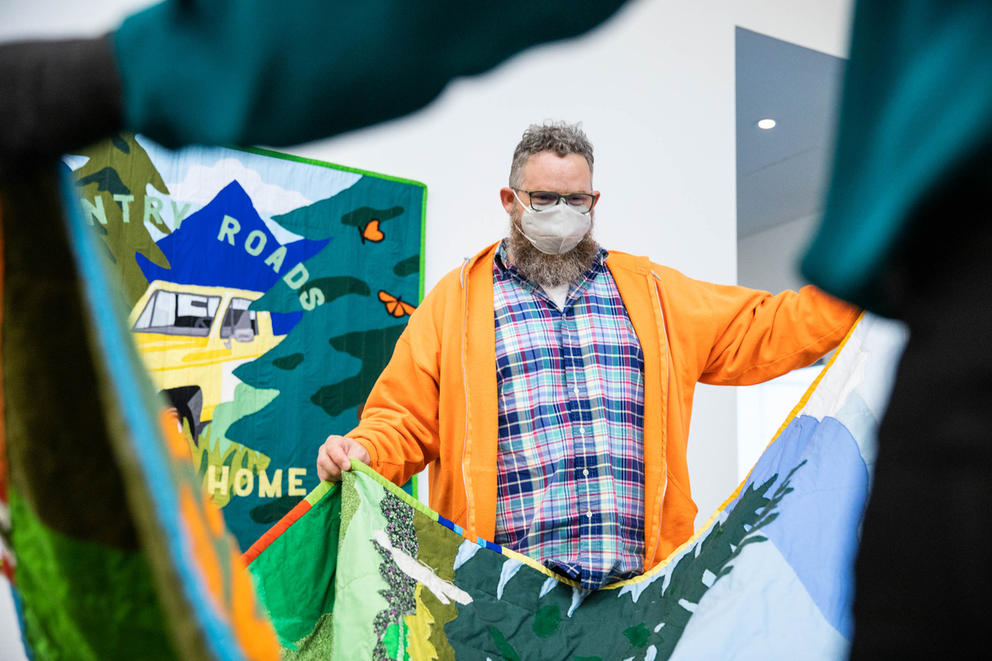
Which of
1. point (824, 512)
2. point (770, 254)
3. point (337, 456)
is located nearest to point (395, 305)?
point (337, 456)

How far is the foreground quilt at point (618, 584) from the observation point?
3.23 ft

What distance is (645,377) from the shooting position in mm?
1573

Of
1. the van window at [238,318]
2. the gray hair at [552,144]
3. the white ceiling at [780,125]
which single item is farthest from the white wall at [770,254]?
the van window at [238,318]

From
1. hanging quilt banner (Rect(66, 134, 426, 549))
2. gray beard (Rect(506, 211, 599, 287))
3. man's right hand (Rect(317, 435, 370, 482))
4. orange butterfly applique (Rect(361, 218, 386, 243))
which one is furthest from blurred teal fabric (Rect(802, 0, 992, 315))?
orange butterfly applique (Rect(361, 218, 386, 243))

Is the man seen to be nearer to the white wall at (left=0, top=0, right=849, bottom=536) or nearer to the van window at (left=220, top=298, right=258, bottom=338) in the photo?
the van window at (left=220, top=298, right=258, bottom=338)

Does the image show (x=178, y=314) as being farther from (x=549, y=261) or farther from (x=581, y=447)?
(x=581, y=447)

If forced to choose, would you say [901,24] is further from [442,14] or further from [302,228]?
[302,228]

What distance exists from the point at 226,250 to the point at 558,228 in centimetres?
92

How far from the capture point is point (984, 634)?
27 cm

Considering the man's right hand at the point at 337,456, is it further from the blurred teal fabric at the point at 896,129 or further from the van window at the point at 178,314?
the blurred teal fabric at the point at 896,129

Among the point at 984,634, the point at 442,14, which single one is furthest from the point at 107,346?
the point at 984,634

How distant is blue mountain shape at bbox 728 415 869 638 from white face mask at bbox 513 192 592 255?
0.71 meters

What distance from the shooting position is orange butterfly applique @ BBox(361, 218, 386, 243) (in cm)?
218

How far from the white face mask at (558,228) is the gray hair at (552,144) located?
0.13 meters
